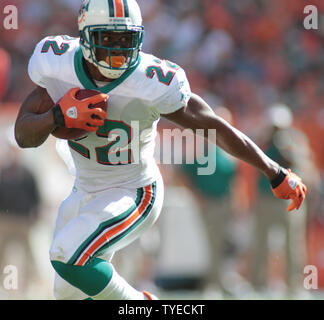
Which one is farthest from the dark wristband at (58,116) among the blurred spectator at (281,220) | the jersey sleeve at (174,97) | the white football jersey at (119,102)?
the blurred spectator at (281,220)

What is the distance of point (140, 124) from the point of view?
338 centimetres

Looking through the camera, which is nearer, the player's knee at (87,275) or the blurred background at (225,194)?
the player's knee at (87,275)

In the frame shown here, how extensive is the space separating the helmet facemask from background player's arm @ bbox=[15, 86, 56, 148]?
297 millimetres

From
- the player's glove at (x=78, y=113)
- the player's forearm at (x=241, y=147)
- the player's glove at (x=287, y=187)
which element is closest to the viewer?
the player's glove at (x=78, y=113)

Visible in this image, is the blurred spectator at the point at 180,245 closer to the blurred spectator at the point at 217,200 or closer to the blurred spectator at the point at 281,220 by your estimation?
the blurred spectator at the point at 217,200

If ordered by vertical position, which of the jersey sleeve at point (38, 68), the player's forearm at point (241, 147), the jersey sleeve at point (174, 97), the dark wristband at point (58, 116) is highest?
the jersey sleeve at point (38, 68)

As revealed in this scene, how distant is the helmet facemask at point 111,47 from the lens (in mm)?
3221

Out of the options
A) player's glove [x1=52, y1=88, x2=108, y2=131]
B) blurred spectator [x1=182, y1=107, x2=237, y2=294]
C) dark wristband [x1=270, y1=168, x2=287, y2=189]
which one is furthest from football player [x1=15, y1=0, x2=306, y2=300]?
blurred spectator [x1=182, y1=107, x2=237, y2=294]

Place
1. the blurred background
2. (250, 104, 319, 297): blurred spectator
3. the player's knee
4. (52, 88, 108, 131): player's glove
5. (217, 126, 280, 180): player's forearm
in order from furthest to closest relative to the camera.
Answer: the blurred background
(250, 104, 319, 297): blurred spectator
(217, 126, 280, 180): player's forearm
the player's knee
(52, 88, 108, 131): player's glove

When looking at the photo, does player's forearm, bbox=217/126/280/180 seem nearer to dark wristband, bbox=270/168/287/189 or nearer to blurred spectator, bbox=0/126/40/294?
dark wristband, bbox=270/168/287/189

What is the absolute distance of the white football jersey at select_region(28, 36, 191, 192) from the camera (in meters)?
3.27

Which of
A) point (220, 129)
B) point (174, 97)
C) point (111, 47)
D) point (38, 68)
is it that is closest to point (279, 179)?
point (220, 129)

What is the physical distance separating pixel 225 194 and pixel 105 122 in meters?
3.41

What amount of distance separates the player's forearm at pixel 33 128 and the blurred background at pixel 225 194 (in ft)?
8.74
